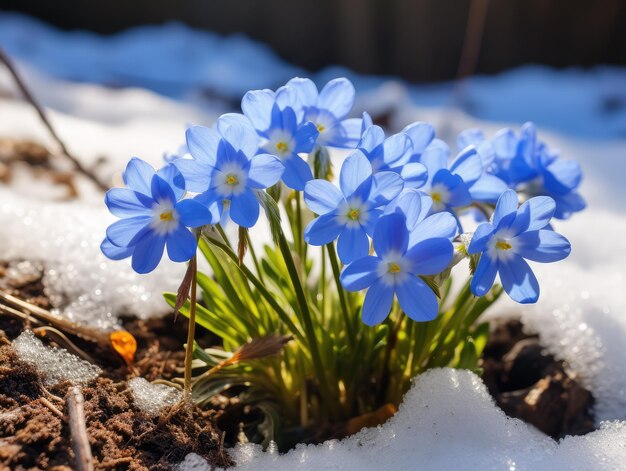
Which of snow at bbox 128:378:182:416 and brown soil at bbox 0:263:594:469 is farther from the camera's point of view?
snow at bbox 128:378:182:416

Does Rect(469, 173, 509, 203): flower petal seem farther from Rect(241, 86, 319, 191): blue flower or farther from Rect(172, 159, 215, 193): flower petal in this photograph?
Rect(172, 159, 215, 193): flower petal

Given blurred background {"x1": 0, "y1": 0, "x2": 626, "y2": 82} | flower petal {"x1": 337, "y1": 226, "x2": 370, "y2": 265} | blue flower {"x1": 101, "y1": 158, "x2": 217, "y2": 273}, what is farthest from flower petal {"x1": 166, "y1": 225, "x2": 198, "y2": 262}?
blurred background {"x1": 0, "y1": 0, "x2": 626, "y2": 82}

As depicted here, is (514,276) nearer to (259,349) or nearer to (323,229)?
Answer: (323,229)

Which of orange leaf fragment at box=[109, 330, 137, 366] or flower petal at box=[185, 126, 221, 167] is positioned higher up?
flower petal at box=[185, 126, 221, 167]

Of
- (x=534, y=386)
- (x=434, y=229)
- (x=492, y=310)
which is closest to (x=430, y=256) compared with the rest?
(x=434, y=229)

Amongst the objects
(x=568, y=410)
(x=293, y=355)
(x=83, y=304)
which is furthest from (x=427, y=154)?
(x=83, y=304)

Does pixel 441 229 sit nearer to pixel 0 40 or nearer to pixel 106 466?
pixel 106 466
